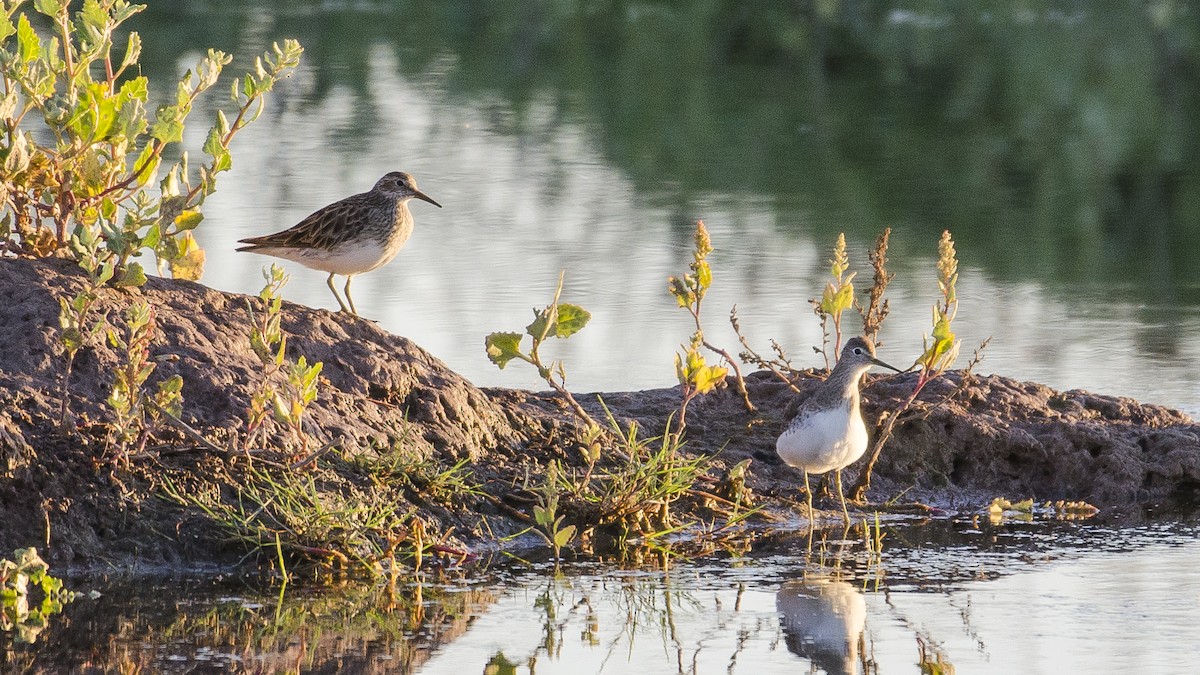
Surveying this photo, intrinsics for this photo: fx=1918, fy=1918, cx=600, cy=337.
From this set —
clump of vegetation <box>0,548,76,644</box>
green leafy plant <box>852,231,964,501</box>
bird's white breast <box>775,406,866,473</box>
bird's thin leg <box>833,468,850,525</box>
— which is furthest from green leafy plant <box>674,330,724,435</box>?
clump of vegetation <box>0,548,76,644</box>

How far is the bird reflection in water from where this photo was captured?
550 cm

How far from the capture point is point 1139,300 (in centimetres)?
1180

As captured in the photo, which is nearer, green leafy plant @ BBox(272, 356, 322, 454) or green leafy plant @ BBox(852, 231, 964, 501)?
green leafy plant @ BBox(272, 356, 322, 454)

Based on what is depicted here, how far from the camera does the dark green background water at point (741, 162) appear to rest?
35.3 feet

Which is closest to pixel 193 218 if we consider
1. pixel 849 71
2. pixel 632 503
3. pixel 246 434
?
pixel 246 434

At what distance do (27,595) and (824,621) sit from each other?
2.44 m

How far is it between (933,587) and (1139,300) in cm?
602

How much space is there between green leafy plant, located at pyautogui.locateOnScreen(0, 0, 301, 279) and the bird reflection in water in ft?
8.52

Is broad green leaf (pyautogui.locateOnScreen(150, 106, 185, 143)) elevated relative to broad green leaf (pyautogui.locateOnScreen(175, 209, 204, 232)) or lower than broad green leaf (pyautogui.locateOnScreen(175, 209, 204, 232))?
elevated

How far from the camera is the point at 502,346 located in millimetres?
7195

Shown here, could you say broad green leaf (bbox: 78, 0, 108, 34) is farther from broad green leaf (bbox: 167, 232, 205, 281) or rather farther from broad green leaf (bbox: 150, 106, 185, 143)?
broad green leaf (bbox: 167, 232, 205, 281)

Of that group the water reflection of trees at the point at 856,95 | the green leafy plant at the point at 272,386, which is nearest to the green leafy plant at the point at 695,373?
the green leafy plant at the point at 272,386

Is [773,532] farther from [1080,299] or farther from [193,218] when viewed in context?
[1080,299]

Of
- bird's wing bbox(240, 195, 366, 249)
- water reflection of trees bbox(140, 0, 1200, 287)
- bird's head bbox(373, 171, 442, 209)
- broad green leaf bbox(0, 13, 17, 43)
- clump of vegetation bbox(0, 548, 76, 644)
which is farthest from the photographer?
water reflection of trees bbox(140, 0, 1200, 287)
